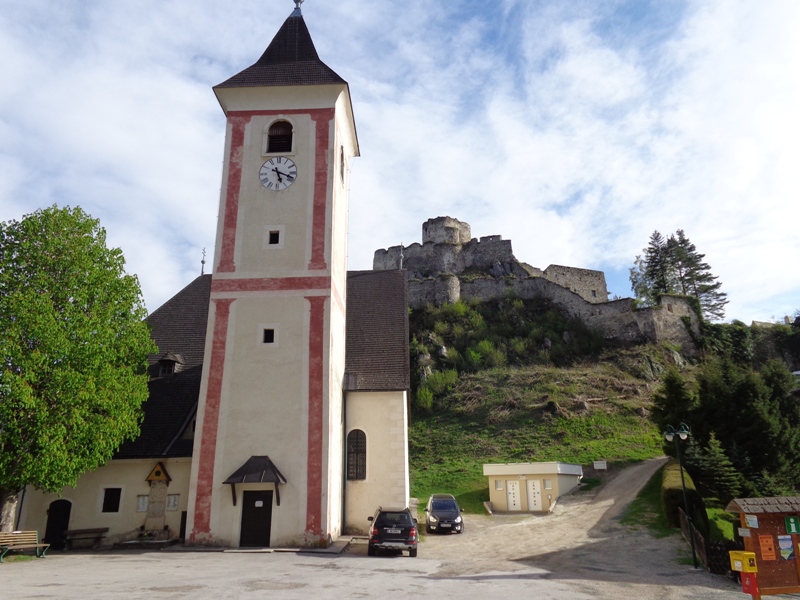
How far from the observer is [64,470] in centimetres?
1608

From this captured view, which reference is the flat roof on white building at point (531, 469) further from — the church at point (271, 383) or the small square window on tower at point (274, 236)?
the small square window on tower at point (274, 236)

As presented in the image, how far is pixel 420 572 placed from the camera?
13.4 m

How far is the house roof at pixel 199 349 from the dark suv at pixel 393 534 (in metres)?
5.63

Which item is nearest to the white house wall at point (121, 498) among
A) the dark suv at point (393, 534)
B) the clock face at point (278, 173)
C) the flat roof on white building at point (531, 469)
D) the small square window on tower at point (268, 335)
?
the small square window on tower at point (268, 335)

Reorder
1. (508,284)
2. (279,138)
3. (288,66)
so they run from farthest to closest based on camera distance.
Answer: (508,284), (288,66), (279,138)

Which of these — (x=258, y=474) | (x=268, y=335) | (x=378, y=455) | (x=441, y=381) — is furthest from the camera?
(x=441, y=381)

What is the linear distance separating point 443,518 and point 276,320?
930cm

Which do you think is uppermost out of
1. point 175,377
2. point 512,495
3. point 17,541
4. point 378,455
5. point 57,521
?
point 175,377

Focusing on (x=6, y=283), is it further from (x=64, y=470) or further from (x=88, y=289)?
(x=64, y=470)

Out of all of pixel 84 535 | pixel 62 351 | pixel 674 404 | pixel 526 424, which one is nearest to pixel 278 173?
pixel 62 351

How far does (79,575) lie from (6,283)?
26.9 feet

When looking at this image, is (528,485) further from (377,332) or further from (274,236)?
(274,236)

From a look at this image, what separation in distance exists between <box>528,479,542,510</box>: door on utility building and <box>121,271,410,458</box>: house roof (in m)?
9.77

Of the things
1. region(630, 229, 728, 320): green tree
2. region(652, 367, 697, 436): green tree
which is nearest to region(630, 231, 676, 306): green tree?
region(630, 229, 728, 320): green tree
